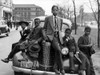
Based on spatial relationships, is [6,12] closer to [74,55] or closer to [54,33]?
[54,33]

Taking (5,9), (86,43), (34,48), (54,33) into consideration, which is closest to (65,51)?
(54,33)

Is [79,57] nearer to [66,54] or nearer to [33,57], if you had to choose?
[66,54]

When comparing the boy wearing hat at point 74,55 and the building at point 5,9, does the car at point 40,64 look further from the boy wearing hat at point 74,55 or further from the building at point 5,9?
the building at point 5,9

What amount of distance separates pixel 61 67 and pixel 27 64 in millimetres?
879

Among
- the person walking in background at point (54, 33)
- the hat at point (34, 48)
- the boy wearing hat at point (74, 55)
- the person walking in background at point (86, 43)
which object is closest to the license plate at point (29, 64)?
the hat at point (34, 48)

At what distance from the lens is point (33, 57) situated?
17.4ft

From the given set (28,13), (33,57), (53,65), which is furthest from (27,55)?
(28,13)

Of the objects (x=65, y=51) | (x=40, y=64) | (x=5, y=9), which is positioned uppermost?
(x=5, y=9)

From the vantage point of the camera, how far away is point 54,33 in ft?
17.0

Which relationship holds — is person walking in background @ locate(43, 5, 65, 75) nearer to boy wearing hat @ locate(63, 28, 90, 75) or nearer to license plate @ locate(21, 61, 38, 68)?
boy wearing hat @ locate(63, 28, 90, 75)

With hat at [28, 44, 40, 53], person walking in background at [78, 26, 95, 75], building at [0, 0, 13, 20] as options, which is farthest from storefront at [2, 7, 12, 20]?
person walking in background at [78, 26, 95, 75]

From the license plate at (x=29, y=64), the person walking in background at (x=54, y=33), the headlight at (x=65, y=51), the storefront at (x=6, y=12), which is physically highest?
the storefront at (x=6, y=12)

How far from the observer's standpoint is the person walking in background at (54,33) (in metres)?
5.02

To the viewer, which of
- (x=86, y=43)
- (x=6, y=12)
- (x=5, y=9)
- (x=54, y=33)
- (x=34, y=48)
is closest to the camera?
(x=54, y=33)
